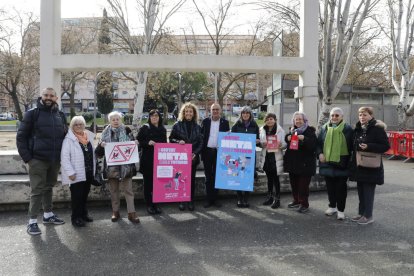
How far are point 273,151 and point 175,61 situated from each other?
9.13ft

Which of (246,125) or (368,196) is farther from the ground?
(246,125)

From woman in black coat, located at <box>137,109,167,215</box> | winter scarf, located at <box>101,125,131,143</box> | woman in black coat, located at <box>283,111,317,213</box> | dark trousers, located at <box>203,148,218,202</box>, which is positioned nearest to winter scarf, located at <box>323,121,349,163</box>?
woman in black coat, located at <box>283,111,317,213</box>

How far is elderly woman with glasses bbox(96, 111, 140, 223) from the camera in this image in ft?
19.9

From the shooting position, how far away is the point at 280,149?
6.86 metres

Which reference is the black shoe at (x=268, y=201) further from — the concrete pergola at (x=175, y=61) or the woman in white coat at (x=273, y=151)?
the concrete pergola at (x=175, y=61)

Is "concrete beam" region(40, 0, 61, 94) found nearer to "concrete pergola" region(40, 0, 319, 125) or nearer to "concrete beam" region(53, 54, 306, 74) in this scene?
"concrete pergola" region(40, 0, 319, 125)

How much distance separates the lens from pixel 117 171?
6051 millimetres

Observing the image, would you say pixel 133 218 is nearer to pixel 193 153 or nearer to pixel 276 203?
pixel 193 153

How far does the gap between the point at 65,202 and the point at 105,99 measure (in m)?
39.2

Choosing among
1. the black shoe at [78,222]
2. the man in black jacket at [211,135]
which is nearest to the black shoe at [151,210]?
the man in black jacket at [211,135]

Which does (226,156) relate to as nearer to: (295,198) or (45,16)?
(295,198)

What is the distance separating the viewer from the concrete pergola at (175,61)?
7.68 metres

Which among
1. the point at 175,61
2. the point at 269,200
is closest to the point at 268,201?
the point at 269,200

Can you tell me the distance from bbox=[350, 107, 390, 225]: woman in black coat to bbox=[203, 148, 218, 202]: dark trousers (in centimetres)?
243
